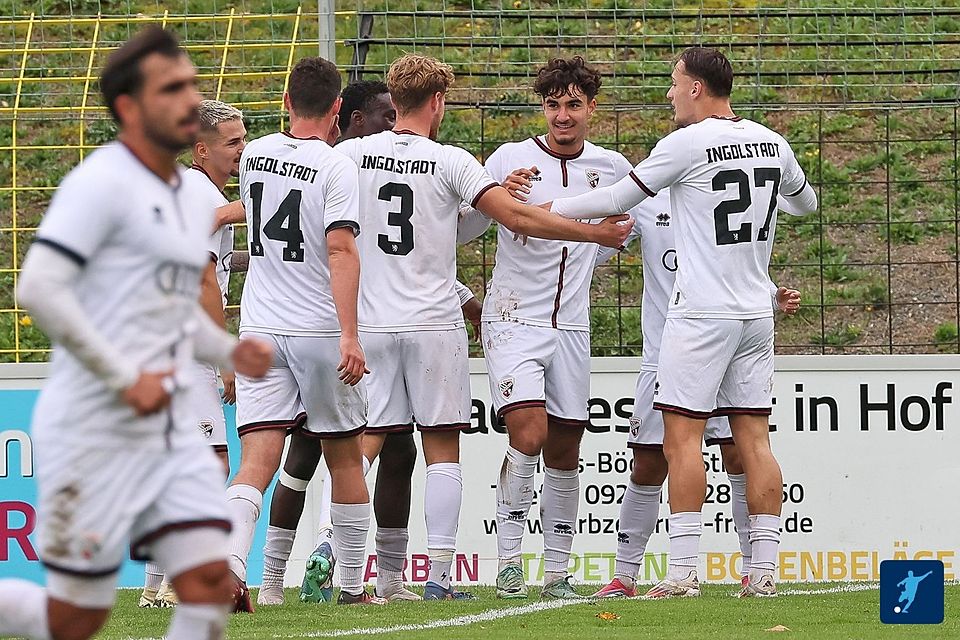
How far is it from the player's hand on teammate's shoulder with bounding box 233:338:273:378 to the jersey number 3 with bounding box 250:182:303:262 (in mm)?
2578

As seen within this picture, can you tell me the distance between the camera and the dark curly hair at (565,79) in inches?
266

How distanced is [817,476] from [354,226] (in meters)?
3.86

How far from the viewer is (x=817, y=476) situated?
854cm

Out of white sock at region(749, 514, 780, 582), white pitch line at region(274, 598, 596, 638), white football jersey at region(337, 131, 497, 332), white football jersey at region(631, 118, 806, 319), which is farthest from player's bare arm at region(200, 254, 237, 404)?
white sock at region(749, 514, 780, 582)

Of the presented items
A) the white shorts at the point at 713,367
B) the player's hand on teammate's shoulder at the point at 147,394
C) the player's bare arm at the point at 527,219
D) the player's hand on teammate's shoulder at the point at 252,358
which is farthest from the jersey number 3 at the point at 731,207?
the player's hand on teammate's shoulder at the point at 147,394

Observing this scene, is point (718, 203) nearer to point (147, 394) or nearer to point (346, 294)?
point (346, 294)

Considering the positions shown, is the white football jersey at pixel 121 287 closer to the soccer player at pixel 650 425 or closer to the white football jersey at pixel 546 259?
Answer: the white football jersey at pixel 546 259

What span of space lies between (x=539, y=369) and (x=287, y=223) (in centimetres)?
137

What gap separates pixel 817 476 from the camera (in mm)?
8539

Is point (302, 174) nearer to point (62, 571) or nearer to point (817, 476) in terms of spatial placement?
point (62, 571)

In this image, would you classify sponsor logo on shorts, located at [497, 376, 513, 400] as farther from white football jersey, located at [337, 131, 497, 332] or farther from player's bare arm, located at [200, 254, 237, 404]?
player's bare arm, located at [200, 254, 237, 404]

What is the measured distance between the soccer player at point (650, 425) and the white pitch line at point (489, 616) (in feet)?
1.31

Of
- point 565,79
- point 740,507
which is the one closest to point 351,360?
point 565,79

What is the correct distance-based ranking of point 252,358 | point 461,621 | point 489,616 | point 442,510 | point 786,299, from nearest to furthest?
point 252,358
point 461,621
point 489,616
point 442,510
point 786,299
